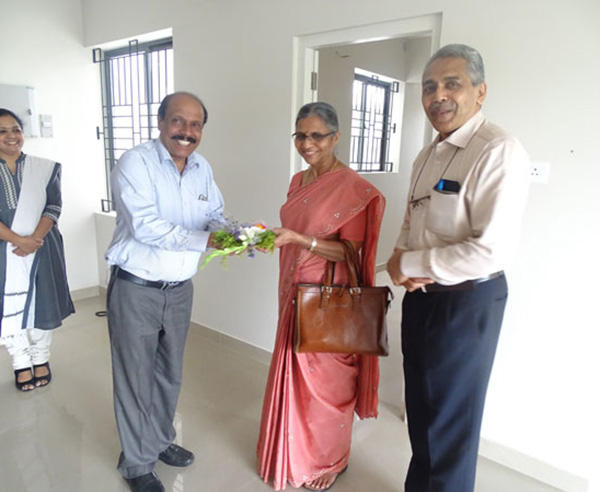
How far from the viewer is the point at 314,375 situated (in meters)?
1.75

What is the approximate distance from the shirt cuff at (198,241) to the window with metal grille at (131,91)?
2.34 metres

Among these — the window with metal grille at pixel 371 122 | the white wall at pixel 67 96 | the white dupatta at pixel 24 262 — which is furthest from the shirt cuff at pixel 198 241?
the window with metal grille at pixel 371 122

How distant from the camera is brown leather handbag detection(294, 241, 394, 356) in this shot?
163 cm

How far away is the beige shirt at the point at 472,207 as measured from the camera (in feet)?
3.72

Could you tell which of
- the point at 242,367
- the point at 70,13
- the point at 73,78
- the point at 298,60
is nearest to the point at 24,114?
the point at 73,78

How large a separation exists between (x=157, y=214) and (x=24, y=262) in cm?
148

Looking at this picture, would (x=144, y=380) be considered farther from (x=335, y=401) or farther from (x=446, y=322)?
(x=446, y=322)

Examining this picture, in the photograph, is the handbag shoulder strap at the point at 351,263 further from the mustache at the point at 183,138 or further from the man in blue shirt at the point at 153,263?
the mustache at the point at 183,138

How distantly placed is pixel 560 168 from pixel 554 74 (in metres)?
0.38

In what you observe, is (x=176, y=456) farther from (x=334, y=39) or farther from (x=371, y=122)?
(x=371, y=122)

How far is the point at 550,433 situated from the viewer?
6.28 ft

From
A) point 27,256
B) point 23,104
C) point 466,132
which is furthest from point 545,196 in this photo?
point 23,104

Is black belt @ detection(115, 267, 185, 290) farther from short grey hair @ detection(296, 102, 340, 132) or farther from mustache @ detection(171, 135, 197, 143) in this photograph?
short grey hair @ detection(296, 102, 340, 132)

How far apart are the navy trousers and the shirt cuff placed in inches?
30.7
